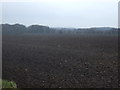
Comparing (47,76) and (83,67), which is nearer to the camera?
(47,76)

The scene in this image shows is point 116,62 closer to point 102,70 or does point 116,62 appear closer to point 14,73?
point 102,70

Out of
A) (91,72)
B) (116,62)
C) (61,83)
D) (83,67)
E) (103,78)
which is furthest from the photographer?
(116,62)

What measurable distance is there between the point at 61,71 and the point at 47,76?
1461 millimetres

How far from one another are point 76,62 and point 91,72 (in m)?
3.30

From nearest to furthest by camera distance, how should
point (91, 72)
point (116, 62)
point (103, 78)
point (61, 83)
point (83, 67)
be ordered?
point (61, 83) → point (103, 78) → point (91, 72) → point (83, 67) → point (116, 62)

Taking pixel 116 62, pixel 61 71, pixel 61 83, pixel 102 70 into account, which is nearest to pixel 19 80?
pixel 61 83

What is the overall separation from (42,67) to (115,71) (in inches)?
172

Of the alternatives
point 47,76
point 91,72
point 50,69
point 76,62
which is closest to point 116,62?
point 76,62

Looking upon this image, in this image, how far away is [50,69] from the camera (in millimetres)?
15375

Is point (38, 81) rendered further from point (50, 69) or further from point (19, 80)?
point (50, 69)

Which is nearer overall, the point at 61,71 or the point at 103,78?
the point at 103,78

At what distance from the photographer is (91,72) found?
14.6m

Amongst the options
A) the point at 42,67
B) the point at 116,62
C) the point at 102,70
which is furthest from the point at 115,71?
the point at 42,67

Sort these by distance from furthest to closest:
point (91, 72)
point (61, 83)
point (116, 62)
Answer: point (116, 62)
point (91, 72)
point (61, 83)
